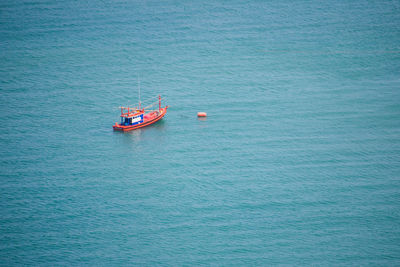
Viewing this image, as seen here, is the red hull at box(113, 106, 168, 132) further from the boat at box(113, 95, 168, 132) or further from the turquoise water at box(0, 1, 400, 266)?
the turquoise water at box(0, 1, 400, 266)

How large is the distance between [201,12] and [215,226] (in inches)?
3141

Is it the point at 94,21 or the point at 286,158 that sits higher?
the point at 94,21

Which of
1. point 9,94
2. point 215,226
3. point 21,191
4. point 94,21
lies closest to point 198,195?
point 215,226

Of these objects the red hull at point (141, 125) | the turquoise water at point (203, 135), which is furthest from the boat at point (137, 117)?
the turquoise water at point (203, 135)

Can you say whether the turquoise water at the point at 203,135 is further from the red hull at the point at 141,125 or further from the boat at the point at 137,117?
the boat at the point at 137,117

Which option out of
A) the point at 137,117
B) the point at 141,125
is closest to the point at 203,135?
the point at 141,125

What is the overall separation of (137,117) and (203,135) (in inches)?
441

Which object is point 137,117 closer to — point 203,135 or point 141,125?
point 141,125

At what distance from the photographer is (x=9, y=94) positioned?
10988cm

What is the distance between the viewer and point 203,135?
9444 centimetres

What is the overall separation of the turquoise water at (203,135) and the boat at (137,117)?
1236 mm

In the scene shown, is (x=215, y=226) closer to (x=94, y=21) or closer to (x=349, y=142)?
(x=349, y=142)

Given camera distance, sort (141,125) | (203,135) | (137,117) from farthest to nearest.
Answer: (141,125) < (137,117) < (203,135)

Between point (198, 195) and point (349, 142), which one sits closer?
point (198, 195)
